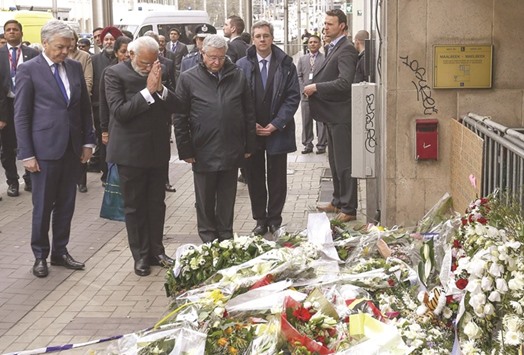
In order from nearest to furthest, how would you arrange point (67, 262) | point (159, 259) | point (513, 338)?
point (513, 338)
point (159, 259)
point (67, 262)

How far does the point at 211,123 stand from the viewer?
8367 mm

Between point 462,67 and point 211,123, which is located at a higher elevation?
point 462,67

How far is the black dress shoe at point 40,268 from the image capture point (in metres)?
8.30

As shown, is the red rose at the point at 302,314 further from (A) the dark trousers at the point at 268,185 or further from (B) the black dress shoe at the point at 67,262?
(A) the dark trousers at the point at 268,185

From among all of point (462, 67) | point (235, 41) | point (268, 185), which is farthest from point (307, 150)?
point (462, 67)

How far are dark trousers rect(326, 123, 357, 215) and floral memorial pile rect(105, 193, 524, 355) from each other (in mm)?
3306

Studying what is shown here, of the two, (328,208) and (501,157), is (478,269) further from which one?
(328,208)

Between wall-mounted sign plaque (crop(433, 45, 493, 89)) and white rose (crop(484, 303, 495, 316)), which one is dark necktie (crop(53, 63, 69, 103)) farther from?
white rose (crop(484, 303, 495, 316))

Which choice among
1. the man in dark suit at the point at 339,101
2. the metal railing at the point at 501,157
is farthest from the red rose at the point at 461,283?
the man in dark suit at the point at 339,101

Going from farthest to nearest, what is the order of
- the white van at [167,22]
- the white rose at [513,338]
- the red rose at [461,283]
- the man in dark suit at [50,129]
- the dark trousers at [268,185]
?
the white van at [167,22] < the dark trousers at [268,185] < the man in dark suit at [50,129] < the red rose at [461,283] < the white rose at [513,338]

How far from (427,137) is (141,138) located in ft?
7.63

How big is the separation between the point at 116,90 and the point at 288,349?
12.4 feet

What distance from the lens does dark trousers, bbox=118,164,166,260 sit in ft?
27.0

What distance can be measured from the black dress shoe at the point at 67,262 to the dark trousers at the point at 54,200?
44 mm
